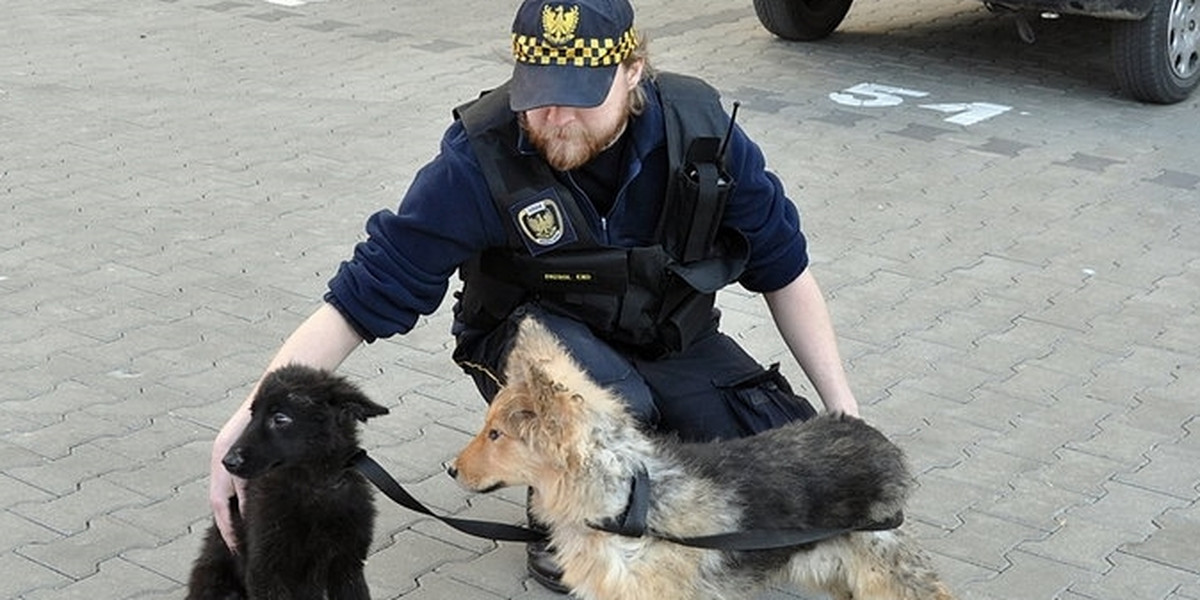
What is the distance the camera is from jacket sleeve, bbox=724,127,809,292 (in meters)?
4.46

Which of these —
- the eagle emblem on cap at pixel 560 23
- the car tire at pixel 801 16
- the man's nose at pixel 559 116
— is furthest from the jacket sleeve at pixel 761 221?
the car tire at pixel 801 16

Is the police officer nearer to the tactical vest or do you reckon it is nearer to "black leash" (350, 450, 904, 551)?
the tactical vest

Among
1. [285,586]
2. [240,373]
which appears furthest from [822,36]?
[285,586]

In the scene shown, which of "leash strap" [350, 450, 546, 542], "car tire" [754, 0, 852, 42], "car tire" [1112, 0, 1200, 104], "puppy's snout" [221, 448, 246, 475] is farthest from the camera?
"car tire" [754, 0, 852, 42]

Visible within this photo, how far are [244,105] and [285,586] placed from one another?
6.08m

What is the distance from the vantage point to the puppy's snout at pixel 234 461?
154 inches

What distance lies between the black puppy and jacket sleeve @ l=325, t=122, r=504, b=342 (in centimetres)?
24

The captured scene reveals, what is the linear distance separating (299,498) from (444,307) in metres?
2.81

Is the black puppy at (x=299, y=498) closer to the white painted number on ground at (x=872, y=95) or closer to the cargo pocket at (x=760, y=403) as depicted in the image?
the cargo pocket at (x=760, y=403)

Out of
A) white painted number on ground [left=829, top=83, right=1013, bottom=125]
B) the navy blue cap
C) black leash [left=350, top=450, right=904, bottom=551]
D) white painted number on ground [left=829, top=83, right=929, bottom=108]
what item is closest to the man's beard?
the navy blue cap

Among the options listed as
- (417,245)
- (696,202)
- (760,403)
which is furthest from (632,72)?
(760,403)

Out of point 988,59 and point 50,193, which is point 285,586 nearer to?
point 50,193

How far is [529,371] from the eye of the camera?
141 inches

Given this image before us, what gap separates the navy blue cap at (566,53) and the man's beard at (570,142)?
0.16m
